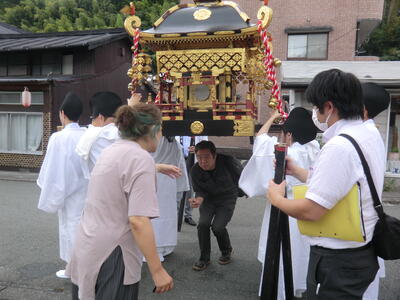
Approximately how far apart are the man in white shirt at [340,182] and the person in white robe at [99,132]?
1.85 m

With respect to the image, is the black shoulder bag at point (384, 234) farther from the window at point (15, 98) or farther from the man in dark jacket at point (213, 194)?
the window at point (15, 98)

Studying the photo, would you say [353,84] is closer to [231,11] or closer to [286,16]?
[231,11]

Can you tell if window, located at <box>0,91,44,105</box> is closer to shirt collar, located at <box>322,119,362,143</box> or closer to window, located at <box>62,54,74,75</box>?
window, located at <box>62,54,74,75</box>

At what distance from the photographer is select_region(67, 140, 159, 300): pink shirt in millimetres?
1704

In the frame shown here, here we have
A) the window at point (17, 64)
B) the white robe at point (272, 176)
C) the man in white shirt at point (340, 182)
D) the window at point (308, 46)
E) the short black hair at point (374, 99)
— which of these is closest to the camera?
the man in white shirt at point (340, 182)

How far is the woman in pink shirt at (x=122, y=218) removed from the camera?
170 cm

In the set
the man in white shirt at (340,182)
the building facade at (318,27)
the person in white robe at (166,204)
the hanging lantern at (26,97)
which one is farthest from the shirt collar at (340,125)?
the building facade at (318,27)

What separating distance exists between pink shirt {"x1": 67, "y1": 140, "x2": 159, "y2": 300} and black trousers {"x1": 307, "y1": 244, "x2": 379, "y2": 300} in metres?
0.86

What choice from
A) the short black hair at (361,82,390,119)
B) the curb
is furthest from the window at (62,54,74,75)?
the short black hair at (361,82,390,119)

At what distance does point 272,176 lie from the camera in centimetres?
294

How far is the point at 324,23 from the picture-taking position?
1471 cm

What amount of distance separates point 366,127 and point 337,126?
0.46 ft

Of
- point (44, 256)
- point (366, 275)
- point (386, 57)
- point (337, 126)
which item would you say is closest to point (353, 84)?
point (337, 126)

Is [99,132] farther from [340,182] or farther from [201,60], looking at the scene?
[340,182]
